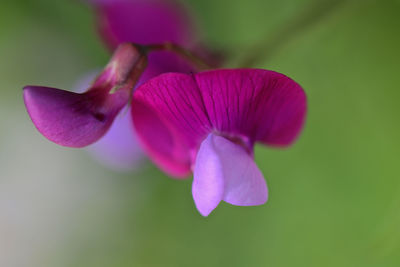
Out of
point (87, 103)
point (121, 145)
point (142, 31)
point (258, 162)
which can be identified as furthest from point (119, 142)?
point (87, 103)

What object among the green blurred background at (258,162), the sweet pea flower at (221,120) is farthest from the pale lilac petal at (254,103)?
the green blurred background at (258,162)

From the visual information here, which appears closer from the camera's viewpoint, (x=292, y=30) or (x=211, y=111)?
(x=211, y=111)

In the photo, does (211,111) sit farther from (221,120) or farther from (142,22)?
(142,22)

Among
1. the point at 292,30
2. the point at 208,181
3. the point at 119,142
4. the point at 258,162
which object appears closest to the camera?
the point at 208,181

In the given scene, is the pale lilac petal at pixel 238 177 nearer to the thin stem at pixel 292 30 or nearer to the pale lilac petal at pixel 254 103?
the pale lilac petal at pixel 254 103

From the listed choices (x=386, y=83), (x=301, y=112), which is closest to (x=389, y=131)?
(x=386, y=83)

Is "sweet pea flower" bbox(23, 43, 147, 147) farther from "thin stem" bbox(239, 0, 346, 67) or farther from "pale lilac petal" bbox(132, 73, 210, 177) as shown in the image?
"thin stem" bbox(239, 0, 346, 67)
